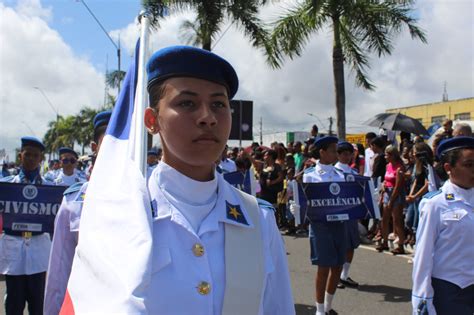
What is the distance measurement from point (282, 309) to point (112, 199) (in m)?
0.76

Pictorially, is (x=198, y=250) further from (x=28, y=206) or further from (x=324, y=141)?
(x=324, y=141)

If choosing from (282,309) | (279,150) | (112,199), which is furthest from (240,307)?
(279,150)

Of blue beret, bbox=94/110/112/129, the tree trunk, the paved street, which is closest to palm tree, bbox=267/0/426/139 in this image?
the tree trunk

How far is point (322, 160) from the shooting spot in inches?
251

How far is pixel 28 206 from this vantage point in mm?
4434

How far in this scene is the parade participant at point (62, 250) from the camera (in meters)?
2.13

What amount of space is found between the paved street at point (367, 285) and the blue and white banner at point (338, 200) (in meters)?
1.17

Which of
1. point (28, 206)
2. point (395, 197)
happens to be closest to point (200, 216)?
point (28, 206)

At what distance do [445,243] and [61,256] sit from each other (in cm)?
272

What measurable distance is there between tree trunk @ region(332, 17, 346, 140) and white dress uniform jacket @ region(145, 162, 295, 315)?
1217cm

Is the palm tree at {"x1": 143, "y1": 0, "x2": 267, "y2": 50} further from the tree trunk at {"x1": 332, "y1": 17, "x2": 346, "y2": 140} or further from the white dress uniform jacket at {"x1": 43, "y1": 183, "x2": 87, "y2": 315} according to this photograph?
the white dress uniform jacket at {"x1": 43, "y1": 183, "x2": 87, "y2": 315}

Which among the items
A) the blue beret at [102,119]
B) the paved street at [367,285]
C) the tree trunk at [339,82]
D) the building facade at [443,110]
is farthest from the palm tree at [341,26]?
the building facade at [443,110]

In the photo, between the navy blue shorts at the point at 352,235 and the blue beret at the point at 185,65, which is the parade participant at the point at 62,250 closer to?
the blue beret at the point at 185,65

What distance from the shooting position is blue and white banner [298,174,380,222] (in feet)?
19.7
